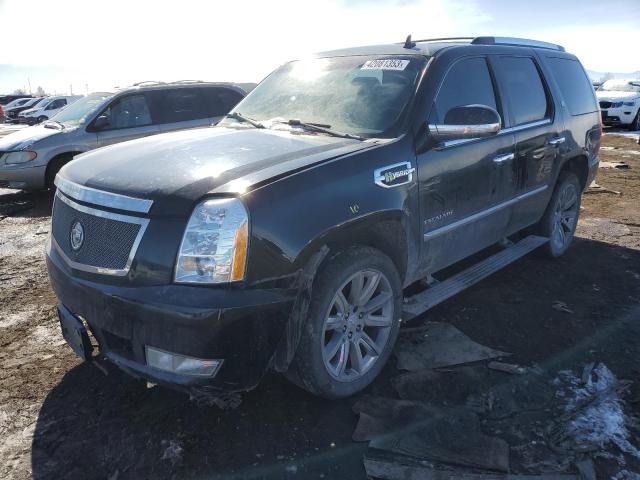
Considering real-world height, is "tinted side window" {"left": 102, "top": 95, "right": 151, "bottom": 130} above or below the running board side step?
above

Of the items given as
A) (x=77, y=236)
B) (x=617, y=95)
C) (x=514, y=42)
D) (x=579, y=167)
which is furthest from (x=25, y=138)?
(x=617, y=95)

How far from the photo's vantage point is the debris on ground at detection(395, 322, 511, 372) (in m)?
3.22

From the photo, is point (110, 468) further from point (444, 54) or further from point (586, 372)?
point (444, 54)

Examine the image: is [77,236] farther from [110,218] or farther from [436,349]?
[436,349]

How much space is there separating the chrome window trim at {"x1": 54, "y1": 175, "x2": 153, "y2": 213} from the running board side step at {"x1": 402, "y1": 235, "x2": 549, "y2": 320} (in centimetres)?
174

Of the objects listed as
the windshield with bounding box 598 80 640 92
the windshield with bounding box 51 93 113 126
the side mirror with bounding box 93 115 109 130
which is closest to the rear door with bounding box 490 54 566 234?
the side mirror with bounding box 93 115 109 130

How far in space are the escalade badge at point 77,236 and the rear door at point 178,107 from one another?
612cm

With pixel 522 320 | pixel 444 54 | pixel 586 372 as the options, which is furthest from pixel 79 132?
pixel 586 372

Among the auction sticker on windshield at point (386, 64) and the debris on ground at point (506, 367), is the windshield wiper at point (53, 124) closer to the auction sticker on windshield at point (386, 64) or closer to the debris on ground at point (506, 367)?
the auction sticker on windshield at point (386, 64)

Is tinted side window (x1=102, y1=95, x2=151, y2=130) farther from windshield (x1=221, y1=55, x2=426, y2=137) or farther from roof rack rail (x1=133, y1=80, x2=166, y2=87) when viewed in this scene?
windshield (x1=221, y1=55, x2=426, y2=137)

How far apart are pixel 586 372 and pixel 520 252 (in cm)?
154

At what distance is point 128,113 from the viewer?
26.9 feet

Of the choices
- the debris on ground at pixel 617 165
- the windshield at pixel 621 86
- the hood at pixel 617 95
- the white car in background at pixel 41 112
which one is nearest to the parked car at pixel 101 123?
the debris on ground at pixel 617 165

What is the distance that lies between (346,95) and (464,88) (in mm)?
842
